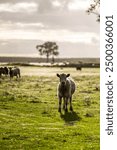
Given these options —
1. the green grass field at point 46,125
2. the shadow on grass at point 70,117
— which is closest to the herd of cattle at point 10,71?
the green grass field at point 46,125

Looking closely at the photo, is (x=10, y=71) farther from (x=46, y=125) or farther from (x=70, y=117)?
(x=46, y=125)

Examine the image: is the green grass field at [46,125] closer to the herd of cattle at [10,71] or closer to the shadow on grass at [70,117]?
the shadow on grass at [70,117]

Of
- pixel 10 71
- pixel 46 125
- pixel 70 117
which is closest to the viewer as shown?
pixel 46 125

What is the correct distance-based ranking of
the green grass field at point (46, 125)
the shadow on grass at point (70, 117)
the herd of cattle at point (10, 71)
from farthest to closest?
the herd of cattle at point (10, 71)
the shadow on grass at point (70, 117)
the green grass field at point (46, 125)

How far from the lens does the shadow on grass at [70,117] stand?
846 inches

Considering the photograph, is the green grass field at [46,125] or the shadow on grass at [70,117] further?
the shadow on grass at [70,117]

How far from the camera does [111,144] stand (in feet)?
33.8

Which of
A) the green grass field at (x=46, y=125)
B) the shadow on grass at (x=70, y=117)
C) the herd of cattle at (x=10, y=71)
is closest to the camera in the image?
the green grass field at (x=46, y=125)

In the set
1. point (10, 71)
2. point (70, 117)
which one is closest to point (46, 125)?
point (70, 117)

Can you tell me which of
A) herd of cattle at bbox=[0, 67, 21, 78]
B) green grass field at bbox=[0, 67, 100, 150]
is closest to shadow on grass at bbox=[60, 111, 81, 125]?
green grass field at bbox=[0, 67, 100, 150]

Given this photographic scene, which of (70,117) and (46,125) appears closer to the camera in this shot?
A: (46,125)

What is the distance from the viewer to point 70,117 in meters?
22.9

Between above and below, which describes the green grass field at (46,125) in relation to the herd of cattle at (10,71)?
below

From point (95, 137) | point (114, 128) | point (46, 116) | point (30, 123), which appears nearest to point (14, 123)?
point (30, 123)
